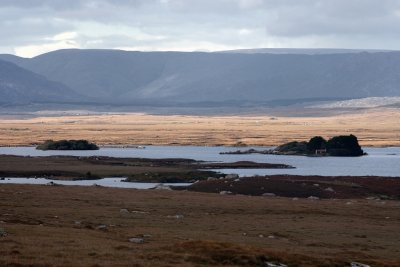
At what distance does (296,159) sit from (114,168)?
28.7m

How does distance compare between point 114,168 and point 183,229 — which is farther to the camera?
point 114,168

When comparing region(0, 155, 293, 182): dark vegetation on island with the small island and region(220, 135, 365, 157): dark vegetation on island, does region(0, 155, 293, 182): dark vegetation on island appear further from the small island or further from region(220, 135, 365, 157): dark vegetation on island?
→ the small island

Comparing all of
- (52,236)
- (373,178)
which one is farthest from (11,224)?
(373,178)

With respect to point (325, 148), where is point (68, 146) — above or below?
below

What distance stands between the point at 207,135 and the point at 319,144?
50.4 meters

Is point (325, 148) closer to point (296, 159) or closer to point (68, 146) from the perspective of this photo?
point (296, 159)

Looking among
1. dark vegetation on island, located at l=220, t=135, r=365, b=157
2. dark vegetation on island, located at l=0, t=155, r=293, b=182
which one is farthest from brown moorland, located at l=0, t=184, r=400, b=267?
dark vegetation on island, located at l=220, t=135, r=365, b=157

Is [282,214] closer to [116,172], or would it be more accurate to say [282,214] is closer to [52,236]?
[52,236]

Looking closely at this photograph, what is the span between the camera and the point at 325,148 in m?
113

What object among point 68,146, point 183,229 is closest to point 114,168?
point 68,146

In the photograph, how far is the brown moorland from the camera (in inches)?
1010

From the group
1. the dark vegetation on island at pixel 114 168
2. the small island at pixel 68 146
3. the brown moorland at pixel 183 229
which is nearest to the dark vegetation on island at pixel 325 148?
the small island at pixel 68 146

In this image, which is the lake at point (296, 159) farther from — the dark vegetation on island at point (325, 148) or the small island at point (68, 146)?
the dark vegetation on island at point (325, 148)

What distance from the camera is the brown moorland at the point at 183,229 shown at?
2566 cm
